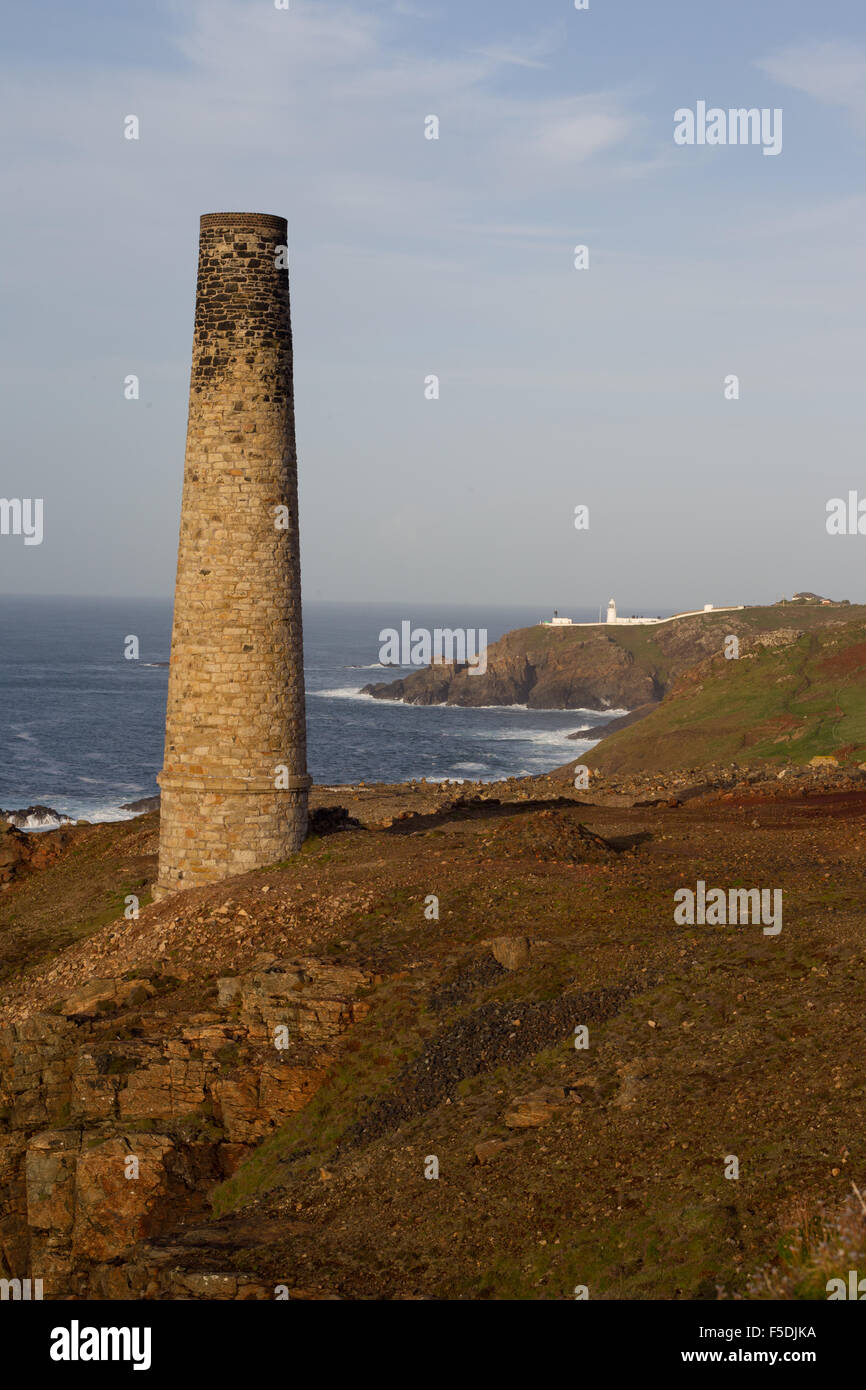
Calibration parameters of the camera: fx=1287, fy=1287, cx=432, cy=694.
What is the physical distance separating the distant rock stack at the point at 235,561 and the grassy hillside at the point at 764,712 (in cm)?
2874

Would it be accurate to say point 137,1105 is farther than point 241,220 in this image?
No

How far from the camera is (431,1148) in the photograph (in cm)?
1502

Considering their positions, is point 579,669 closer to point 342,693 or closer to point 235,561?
point 342,693

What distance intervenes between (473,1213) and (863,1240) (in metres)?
4.16

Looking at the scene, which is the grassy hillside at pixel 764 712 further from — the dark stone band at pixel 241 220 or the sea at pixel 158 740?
the dark stone band at pixel 241 220

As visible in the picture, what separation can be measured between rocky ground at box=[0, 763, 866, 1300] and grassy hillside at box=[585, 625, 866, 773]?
28005 millimetres

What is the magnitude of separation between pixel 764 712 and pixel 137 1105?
48133 mm

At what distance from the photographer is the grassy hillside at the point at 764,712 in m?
54.1

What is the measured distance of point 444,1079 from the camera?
1661 cm

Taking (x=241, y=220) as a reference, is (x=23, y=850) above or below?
below

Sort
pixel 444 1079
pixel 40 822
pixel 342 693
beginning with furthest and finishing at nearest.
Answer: pixel 342 693
pixel 40 822
pixel 444 1079

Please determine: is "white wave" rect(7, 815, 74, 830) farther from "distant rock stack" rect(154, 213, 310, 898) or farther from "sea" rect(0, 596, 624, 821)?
"distant rock stack" rect(154, 213, 310, 898)

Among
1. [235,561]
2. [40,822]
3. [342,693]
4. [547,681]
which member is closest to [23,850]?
[235,561]
